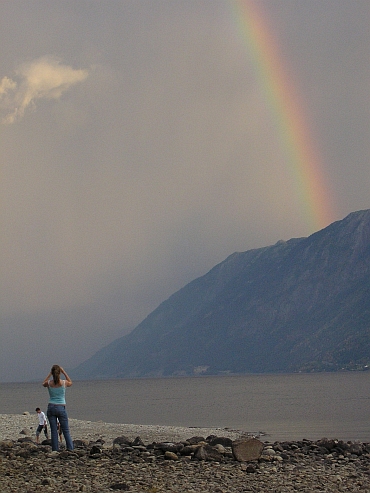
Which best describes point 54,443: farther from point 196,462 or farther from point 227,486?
point 227,486

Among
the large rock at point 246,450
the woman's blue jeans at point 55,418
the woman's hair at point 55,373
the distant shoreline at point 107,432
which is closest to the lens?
the woman's hair at point 55,373

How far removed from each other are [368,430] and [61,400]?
31186 millimetres

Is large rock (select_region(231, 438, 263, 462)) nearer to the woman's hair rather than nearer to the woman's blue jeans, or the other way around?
the woman's blue jeans

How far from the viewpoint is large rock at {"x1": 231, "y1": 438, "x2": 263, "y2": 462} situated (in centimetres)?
2038

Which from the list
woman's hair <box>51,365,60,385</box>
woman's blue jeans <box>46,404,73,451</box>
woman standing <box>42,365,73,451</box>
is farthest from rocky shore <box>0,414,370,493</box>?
woman's hair <box>51,365,60,385</box>

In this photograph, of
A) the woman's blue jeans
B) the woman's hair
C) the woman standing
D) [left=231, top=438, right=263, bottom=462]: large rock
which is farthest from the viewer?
[left=231, top=438, right=263, bottom=462]: large rock

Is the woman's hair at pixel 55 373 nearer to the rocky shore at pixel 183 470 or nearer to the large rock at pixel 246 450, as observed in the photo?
the rocky shore at pixel 183 470

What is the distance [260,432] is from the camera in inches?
1772

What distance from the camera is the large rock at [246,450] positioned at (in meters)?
20.4

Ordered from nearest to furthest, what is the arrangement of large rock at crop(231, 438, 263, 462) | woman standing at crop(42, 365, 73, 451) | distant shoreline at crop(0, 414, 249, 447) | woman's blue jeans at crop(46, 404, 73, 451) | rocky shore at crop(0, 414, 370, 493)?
rocky shore at crop(0, 414, 370, 493) < woman standing at crop(42, 365, 73, 451) < woman's blue jeans at crop(46, 404, 73, 451) < large rock at crop(231, 438, 263, 462) < distant shoreline at crop(0, 414, 249, 447)

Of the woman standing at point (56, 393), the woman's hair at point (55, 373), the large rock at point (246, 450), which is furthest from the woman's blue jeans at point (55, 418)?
the large rock at point (246, 450)

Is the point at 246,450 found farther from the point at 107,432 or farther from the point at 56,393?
the point at 107,432

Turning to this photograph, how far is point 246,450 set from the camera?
20.5 meters

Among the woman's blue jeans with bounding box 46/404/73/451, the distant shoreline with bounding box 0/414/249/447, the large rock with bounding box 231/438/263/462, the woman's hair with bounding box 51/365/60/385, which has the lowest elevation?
the distant shoreline with bounding box 0/414/249/447
